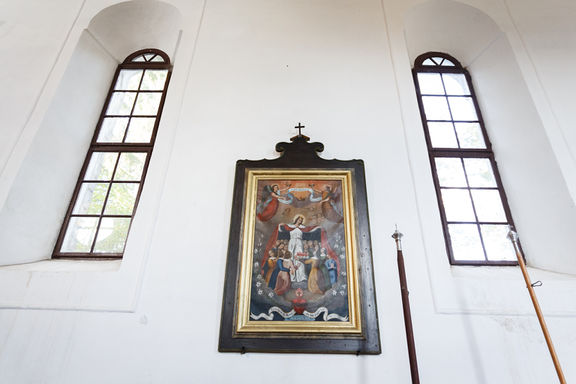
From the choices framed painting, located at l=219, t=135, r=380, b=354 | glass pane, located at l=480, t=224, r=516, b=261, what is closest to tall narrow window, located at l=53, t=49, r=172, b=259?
framed painting, located at l=219, t=135, r=380, b=354

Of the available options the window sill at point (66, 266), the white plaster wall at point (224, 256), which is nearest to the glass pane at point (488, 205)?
the white plaster wall at point (224, 256)

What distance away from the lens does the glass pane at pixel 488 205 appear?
120 inches

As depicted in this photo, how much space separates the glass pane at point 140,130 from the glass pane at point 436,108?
10.6ft

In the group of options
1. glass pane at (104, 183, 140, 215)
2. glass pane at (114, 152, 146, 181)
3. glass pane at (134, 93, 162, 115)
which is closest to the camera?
glass pane at (104, 183, 140, 215)

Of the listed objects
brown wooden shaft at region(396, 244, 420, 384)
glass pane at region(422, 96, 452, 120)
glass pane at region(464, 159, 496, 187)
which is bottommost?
brown wooden shaft at region(396, 244, 420, 384)

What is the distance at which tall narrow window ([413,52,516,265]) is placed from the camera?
2898 mm

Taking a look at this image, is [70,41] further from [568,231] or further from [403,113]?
[568,231]

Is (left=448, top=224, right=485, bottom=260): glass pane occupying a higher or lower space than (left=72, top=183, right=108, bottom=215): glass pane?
lower

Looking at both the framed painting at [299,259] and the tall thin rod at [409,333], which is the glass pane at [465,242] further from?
the tall thin rod at [409,333]

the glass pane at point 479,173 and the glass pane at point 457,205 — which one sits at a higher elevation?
the glass pane at point 479,173

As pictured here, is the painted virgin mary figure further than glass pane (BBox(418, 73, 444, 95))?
No

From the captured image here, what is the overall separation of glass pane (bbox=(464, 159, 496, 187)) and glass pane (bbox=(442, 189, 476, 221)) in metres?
0.19

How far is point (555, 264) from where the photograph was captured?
8.83ft

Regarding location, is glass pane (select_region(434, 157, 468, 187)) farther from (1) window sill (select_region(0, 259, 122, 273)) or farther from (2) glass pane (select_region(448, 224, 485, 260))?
(1) window sill (select_region(0, 259, 122, 273))
